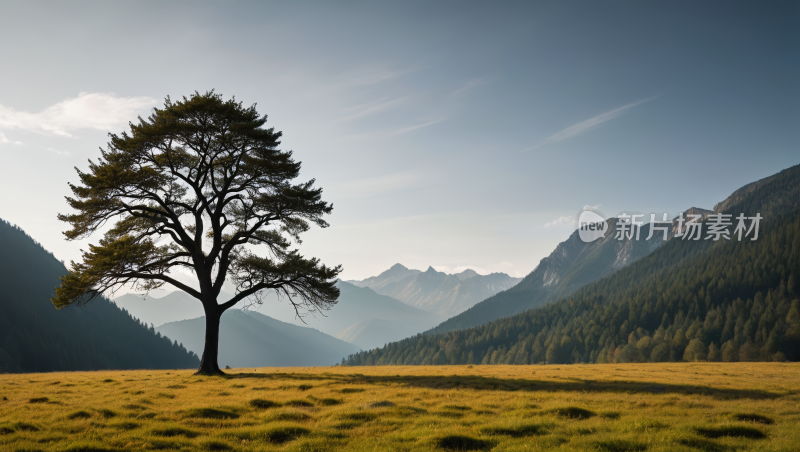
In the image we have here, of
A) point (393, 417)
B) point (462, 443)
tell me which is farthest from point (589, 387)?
point (462, 443)

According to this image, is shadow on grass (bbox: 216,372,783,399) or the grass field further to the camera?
shadow on grass (bbox: 216,372,783,399)

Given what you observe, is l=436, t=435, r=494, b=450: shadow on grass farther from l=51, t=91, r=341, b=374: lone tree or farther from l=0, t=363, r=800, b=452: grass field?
l=51, t=91, r=341, b=374: lone tree

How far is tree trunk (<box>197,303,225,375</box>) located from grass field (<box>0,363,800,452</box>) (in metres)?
5.68

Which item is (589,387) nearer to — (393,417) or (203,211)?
(393,417)

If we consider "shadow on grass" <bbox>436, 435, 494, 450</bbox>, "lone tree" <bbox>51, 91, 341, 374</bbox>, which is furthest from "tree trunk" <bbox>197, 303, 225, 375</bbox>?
"shadow on grass" <bbox>436, 435, 494, 450</bbox>

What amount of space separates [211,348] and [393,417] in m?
18.1

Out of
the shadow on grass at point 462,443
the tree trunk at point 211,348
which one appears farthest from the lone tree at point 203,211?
Result: the shadow on grass at point 462,443

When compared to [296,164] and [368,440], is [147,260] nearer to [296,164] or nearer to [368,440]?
[296,164]

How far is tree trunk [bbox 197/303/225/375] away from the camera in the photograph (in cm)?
2611

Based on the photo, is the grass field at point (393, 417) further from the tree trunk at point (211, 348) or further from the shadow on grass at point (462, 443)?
the tree trunk at point (211, 348)

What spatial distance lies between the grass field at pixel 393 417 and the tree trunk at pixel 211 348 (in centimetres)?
568

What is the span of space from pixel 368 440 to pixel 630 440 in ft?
20.7

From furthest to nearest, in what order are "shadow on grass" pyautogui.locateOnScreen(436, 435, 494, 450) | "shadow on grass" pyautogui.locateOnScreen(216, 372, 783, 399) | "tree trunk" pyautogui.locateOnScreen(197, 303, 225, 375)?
1. "tree trunk" pyautogui.locateOnScreen(197, 303, 225, 375)
2. "shadow on grass" pyautogui.locateOnScreen(216, 372, 783, 399)
3. "shadow on grass" pyautogui.locateOnScreen(436, 435, 494, 450)

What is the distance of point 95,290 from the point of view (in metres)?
24.7
